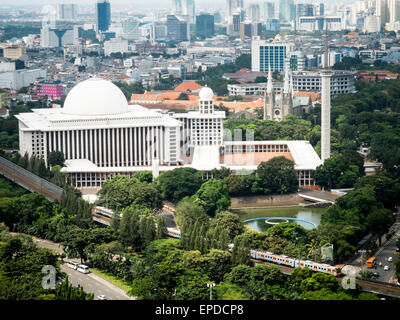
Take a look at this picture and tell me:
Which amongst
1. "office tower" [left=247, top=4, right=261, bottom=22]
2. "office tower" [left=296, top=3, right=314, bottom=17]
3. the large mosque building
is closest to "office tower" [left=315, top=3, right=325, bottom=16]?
"office tower" [left=296, top=3, right=314, bottom=17]

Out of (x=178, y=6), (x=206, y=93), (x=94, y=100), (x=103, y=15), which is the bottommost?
(x=94, y=100)

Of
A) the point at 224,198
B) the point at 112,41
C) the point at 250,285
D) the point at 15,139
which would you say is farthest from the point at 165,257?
the point at 112,41

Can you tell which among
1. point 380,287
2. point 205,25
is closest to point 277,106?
point 380,287

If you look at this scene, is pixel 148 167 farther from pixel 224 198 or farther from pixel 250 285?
pixel 250 285

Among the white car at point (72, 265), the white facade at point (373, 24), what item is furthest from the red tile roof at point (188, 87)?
the white facade at point (373, 24)

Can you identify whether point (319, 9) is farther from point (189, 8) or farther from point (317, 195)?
point (317, 195)

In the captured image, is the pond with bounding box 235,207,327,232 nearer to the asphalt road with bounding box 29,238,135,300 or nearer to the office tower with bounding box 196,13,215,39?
the asphalt road with bounding box 29,238,135,300

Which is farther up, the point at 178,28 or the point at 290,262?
the point at 178,28
